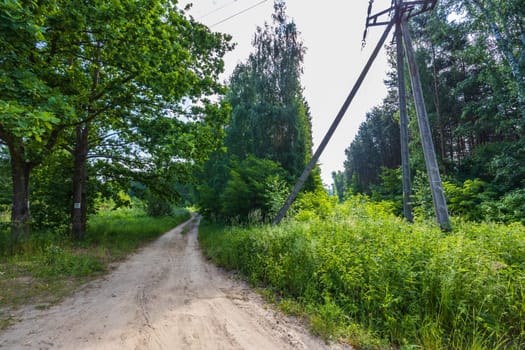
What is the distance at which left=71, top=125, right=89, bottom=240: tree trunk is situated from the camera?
29.6ft

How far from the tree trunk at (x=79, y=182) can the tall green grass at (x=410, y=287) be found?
908 centimetres

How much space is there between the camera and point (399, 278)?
3021mm

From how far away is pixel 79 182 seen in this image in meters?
9.27

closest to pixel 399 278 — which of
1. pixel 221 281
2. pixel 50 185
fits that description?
pixel 221 281

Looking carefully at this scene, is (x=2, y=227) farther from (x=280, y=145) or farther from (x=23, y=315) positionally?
(x=280, y=145)

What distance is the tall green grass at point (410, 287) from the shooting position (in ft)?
8.20

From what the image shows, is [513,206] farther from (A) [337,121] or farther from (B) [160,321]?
(B) [160,321]

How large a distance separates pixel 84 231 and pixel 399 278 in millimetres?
11764

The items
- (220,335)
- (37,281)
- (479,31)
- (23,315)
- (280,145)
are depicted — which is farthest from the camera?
(280,145)

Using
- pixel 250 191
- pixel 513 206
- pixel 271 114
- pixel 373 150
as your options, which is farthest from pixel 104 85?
pixel 373 150

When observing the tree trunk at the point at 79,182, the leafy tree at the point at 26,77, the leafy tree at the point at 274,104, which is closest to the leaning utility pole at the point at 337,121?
the leafy tree at the point at 26,77

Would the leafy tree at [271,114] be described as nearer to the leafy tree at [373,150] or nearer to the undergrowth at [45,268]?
the undergrowth at [45,268]

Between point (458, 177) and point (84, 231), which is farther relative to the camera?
point (458, 177)

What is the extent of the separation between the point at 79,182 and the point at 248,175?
286 inches
